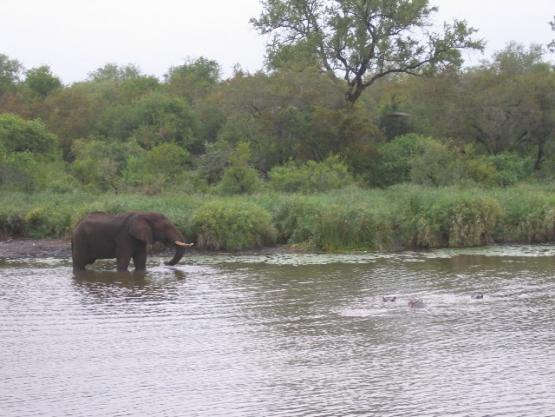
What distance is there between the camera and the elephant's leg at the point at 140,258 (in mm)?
22656

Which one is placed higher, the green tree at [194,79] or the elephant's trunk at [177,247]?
the green tree at [194,79]

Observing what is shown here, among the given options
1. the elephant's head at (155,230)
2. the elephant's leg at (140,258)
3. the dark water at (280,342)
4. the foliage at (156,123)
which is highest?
the foliage at (156,123)

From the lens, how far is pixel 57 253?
26062 millimetres

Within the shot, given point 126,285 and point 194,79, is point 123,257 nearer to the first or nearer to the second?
point 126,285

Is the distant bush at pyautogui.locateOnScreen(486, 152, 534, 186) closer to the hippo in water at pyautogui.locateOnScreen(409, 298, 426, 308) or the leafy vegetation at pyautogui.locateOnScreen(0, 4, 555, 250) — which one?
the leafy vegetation at pyautogui.locateOnScreen(0, 4, 555, 250)

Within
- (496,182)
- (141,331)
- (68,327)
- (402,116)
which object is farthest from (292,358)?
(402,116)

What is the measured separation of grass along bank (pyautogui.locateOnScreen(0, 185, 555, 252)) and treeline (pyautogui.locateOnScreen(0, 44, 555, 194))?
3.70 meters

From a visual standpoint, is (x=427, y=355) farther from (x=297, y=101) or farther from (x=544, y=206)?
(x=297, y=101)

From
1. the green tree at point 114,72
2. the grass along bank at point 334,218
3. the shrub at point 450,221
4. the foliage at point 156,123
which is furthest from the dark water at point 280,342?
the green tree at point 114,72

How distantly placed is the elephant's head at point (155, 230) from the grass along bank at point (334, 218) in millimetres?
2790

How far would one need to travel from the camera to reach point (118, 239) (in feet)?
74.3

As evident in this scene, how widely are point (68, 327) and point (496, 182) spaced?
933 inches

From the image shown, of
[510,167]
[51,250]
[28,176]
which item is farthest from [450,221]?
[28,176]

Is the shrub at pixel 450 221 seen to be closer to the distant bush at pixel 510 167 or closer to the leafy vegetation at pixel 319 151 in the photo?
the leafy vegetation at pixel 319 151
